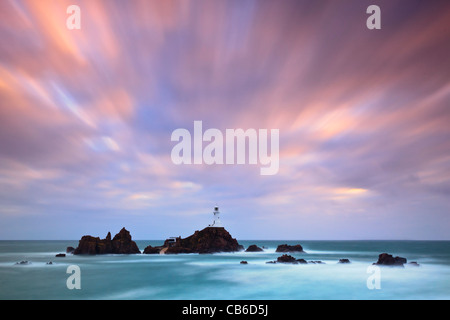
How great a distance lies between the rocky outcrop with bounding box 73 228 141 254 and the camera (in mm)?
48594

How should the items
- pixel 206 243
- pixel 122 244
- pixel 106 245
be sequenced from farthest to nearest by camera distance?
pixel 206 243 < pixel 122 244 < pixel 106 245

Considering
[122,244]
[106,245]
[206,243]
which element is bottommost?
[206,243]

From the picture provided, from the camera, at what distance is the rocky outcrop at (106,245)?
48.6 metres

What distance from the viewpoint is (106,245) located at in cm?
4897

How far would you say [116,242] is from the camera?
5041 centimetres

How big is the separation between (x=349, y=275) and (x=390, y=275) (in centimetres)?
349

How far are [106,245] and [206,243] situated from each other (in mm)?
18224

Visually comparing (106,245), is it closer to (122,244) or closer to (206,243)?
(122,244)

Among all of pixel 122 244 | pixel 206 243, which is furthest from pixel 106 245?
pixel 206 243

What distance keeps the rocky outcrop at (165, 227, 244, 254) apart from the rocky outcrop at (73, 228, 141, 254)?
747 cm

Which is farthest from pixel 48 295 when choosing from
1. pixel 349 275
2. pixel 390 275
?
pixel 390 275
